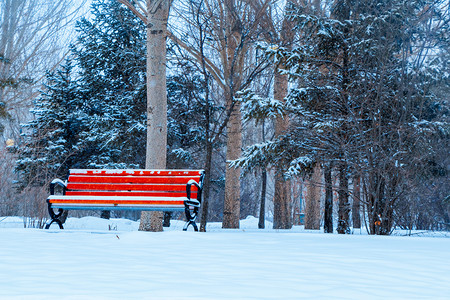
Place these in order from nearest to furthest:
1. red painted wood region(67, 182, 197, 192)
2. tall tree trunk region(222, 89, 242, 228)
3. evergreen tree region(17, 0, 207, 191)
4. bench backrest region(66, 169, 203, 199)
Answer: bench backrest region(66, 169, 203, 199) < red painted wood region(67, 182, 197, 192) < tall tree trunk region(222, 89, 242, 228) < evergreen tree region(17, 0, 207, 191)

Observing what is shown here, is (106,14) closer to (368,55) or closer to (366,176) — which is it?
(368,55)

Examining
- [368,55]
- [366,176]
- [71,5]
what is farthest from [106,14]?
[366,176]

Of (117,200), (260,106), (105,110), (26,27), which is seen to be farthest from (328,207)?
(26,27)

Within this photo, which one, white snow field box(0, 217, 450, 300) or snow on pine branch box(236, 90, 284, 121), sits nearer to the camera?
white snow field box(0, 217, 450, 300)

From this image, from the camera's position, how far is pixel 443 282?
10.0 feet

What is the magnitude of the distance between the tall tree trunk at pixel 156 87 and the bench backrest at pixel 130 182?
0.63m

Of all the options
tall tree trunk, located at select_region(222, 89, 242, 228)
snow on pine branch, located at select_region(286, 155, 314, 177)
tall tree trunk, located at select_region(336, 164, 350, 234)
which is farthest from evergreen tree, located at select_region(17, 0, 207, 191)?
tall tree trunk, located at select_region(336, 164, 350, 234)

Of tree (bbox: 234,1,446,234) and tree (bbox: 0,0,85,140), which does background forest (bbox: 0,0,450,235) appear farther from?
tree (bbox: 0,0,85,140)

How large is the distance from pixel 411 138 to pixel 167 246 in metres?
5.39

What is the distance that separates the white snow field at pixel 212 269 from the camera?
2.52m

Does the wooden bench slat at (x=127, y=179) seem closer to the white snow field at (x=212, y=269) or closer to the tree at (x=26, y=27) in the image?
the white snow field at (x=212, y=269)

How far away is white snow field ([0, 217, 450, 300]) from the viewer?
8.27 ft

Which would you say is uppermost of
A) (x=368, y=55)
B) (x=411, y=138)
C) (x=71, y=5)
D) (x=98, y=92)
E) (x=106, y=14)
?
(x=71, y=5)

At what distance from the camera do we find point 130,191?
25.0 ft
